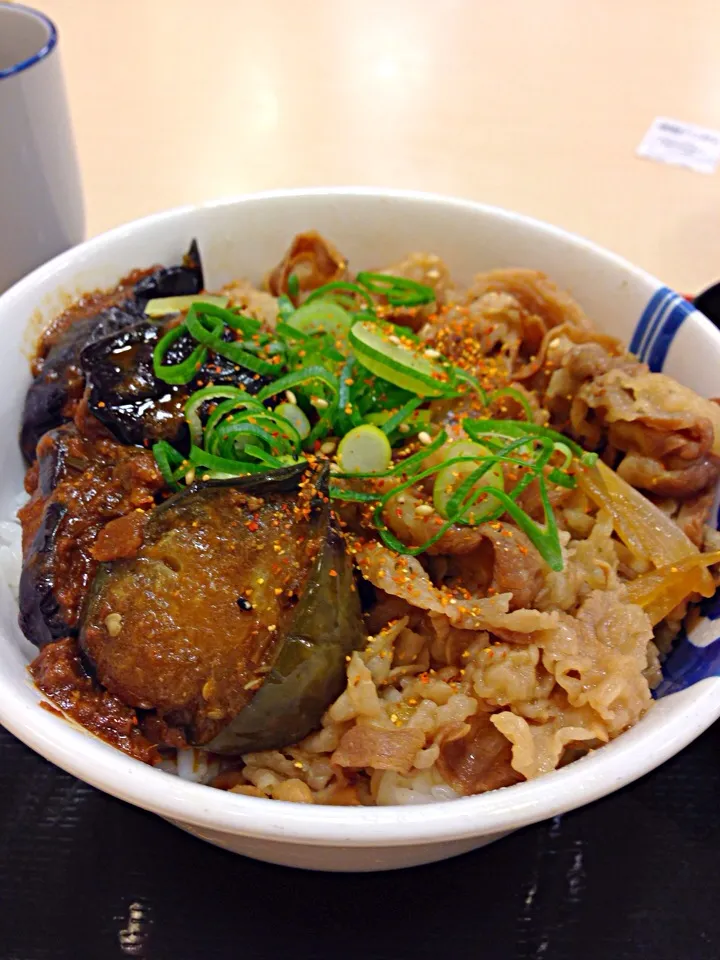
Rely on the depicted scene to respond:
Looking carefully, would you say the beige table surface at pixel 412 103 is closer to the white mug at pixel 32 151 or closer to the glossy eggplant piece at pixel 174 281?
the white mug at pixel 32 151

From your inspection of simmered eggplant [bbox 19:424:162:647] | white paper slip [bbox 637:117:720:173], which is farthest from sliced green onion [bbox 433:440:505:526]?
white paper slip [bbox 637:117:720:173]

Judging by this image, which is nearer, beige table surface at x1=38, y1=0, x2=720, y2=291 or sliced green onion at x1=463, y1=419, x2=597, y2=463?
sliced green onion at x1=463, y1=419, x2=597, y2=463

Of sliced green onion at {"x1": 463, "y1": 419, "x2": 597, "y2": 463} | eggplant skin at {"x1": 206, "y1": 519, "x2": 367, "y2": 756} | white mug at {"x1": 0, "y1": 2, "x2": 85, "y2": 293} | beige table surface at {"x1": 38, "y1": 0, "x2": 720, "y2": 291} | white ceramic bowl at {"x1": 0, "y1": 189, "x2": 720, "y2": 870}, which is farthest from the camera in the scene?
beige table surface at {"x1": 38, "y1": 0, "x2": 720, "y2": 291}

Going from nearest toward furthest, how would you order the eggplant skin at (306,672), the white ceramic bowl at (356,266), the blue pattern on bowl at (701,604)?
the white ceramic bowl at (356,266) < the eggplant skin at (306,672) < the blue pattern on bowl at (701,604)

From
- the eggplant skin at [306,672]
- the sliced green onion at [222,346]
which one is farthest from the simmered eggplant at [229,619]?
the sliced green onion at [222,346]

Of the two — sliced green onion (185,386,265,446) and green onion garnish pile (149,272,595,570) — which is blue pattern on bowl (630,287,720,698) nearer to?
green onion garnish pile (149,272,595,570)

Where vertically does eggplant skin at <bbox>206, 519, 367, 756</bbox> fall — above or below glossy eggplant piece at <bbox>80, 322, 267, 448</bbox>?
below

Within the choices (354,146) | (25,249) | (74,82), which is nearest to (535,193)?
(354,146)

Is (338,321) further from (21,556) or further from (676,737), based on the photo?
(676,737)
